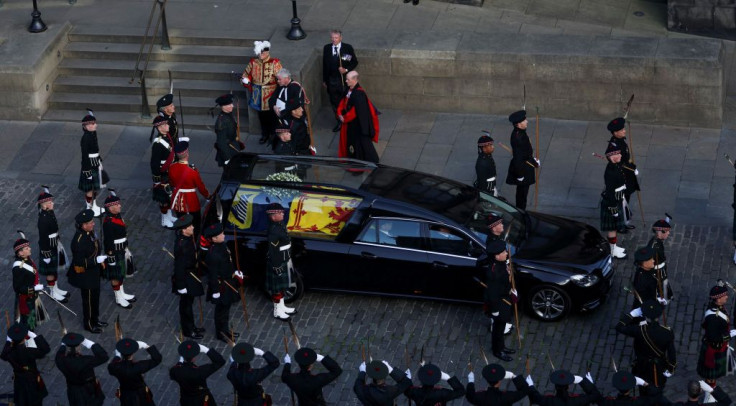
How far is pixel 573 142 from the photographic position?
2128cm

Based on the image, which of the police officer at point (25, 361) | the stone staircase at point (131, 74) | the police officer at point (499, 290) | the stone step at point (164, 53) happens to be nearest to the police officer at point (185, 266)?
the police officer at point (25, 361)

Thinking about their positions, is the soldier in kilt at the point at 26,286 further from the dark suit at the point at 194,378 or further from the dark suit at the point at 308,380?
the dark suit at the point at 308,380

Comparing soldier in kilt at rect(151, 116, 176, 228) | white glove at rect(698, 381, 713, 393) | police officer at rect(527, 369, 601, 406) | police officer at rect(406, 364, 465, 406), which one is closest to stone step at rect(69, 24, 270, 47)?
soldier in kilt at rect(151, 116, 176, 228)

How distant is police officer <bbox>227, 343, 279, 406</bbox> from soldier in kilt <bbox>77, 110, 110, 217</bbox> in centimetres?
559

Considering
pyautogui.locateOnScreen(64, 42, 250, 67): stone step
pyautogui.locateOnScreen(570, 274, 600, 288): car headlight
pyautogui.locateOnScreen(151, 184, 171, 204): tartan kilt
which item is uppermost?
pyautogui.locateOnScreen(570, 274, 600, 288): car headlight

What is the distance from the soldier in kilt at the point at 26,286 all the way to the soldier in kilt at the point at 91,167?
9.26 ft

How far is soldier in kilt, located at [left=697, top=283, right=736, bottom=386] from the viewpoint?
15188mm

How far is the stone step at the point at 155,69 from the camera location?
22734 millimetres

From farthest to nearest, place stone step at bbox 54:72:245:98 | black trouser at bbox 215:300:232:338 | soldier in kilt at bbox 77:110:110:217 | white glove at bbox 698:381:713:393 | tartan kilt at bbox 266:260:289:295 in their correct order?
stone step at bbox 54:72:245:98, soldier in kilt at bbox 77:110:110:217, tartan kilt at bbox 266:260:289:295, black trouser at bbox 215:300:232:338, white glove at bbox 698:381:713:393

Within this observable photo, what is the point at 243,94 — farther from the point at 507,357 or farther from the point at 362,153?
the point at 507,357

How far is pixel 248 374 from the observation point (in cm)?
1475

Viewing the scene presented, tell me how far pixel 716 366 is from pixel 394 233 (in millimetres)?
4183

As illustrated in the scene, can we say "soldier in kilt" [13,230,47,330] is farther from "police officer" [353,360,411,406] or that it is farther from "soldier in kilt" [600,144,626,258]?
"soldier in kilt" [600,144,626,258]

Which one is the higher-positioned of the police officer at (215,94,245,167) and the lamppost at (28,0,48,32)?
the police officer at (215,94,245,167)
